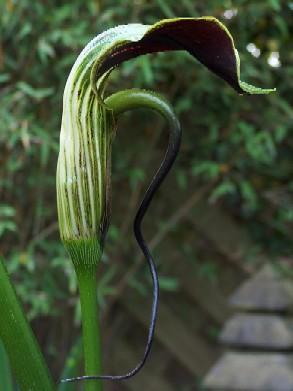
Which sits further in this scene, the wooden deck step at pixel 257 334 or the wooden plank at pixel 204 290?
the wooden plank at pixel 204 290

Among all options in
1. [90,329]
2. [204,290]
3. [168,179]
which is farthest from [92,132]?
[204,290]

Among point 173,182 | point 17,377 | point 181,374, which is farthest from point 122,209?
point 17,377

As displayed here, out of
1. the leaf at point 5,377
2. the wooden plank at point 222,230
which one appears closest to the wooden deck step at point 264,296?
the wooden plank at point 222,230

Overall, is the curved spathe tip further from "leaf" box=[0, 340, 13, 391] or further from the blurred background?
the blurred background

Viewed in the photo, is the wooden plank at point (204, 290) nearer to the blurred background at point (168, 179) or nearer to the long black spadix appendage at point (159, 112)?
the blurred background at point (168, 179)

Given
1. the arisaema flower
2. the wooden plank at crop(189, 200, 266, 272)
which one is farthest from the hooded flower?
the wooden plank at crop(189, 200, 266, 272)

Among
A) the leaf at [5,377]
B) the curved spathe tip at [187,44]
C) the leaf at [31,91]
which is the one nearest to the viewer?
the curved spathe tip at [187,44]
